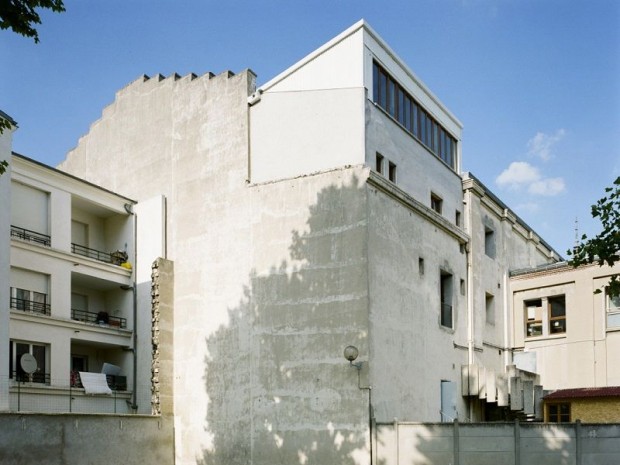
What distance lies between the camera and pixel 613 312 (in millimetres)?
30859

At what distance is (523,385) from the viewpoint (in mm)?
28172

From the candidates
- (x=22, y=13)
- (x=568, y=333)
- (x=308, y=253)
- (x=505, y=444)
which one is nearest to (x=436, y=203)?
(x=308, y=253)

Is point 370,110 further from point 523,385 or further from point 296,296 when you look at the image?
point 523,385

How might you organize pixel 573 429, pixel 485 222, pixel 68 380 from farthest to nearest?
pixel 485 222 < pixel 68 380 < pixel 573 429

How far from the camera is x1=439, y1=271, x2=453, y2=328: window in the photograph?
1123 inches

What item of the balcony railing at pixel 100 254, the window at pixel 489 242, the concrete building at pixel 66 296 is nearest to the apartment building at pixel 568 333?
the window at pixel 489 242

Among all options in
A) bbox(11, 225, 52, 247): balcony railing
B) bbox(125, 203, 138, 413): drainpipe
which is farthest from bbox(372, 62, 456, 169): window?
bbox(11, 225, 52, 247): balcony railing

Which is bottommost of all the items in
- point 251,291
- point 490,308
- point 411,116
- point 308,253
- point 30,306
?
point 490,308

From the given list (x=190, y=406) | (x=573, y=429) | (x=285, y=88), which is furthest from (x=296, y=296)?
(x=573, y=429)

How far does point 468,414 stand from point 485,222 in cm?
916

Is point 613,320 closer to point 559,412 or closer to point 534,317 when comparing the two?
point 534,317

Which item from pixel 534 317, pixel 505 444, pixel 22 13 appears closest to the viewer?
pixel 22 13

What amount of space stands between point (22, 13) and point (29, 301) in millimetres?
14279

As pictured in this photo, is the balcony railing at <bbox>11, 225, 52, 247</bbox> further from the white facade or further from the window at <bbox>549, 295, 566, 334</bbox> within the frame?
the window at <bbox>549, 295, 566, 334</bbox>
